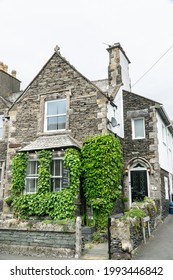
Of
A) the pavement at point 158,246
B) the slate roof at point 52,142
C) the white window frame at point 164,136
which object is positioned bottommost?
the pavement at point 158,246

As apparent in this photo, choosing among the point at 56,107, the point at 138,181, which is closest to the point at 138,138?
the point at 138,181

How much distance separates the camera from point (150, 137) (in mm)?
15648

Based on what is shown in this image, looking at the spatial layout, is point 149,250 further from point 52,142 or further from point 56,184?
point 52,142

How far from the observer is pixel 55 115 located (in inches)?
576

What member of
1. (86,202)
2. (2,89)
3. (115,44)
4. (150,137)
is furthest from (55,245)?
(2,89)

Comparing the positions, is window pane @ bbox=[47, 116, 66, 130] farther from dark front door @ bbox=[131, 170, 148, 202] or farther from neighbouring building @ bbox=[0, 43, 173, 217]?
dark front door @ bbox=[131, 170, 148, 202]

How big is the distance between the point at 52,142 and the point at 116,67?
7028mm

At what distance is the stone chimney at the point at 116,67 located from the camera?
16722 mm

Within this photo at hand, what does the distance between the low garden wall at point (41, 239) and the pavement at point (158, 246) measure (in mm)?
2075

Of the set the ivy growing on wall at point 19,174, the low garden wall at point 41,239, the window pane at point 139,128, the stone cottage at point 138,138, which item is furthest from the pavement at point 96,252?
the window pane at point 139,128

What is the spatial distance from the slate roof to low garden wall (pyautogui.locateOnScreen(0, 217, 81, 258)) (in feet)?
13.8

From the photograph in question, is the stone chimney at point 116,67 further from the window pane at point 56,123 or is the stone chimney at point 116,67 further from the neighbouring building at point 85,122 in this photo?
the window pane at point 56,123

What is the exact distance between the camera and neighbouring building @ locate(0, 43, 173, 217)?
44.3 feet
